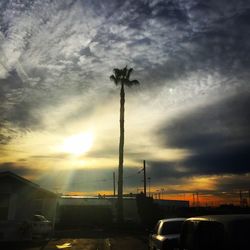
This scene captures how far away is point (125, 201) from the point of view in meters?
60.6

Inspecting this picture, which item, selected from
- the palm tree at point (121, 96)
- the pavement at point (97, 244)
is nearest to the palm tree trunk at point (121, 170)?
the palm tree at point (121, 96)

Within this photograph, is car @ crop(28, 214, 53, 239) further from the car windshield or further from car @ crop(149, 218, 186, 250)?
the car windshield

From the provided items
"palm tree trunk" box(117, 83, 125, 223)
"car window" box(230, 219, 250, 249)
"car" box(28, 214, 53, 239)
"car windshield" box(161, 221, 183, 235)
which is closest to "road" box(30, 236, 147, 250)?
"car" box(28, 214, 53, 239)

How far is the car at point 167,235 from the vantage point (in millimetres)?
11242

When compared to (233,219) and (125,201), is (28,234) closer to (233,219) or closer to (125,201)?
(233,219)

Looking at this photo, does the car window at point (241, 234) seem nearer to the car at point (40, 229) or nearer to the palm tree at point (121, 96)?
the car at point (40, 229)

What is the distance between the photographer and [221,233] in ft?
19.3

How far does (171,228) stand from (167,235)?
0.47 meters

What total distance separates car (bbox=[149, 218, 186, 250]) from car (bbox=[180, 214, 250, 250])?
181 inches

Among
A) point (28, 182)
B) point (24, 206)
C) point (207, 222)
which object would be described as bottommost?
point (207, 222)

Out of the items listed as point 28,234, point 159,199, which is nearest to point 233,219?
point 28,234

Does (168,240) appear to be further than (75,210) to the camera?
No

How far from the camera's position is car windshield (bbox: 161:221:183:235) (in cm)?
1226

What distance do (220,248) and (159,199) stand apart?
241ft
